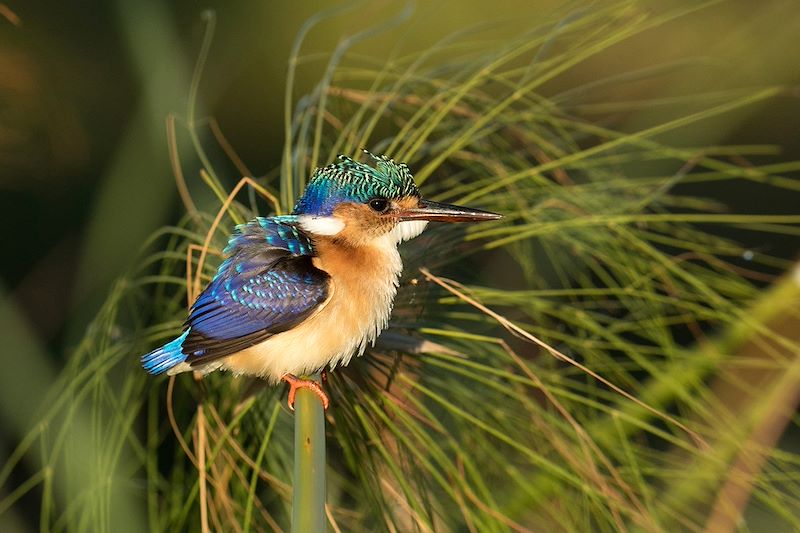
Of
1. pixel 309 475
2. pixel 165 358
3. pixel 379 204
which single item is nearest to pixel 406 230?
pixel 379 204

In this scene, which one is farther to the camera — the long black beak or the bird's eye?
the bird's eye

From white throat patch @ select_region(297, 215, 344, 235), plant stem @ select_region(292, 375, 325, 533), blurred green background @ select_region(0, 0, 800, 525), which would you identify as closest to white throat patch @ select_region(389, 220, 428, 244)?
white throat patch @ select_region(297, 215, 344, 235)

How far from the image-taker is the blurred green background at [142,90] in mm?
2117

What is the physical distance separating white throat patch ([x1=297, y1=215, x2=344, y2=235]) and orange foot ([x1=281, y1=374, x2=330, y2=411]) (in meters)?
0.30

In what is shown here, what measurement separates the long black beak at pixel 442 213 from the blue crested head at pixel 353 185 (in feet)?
0.10

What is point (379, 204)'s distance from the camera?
1858mm

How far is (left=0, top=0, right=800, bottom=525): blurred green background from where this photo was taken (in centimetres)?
212

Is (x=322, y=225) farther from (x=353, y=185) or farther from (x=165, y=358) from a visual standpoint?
(x=165, y=358)

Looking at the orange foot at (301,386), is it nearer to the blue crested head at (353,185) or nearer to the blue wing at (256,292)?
the blue wing at (256,292)

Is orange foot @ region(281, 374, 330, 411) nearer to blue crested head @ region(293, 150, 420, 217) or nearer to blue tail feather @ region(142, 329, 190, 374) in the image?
blue tail feather @ region(142, 329, 190, 374)

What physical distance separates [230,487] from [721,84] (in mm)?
1300

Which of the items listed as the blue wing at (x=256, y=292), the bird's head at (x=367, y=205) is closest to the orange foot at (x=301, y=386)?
the blue wing at (x=256, y=292)

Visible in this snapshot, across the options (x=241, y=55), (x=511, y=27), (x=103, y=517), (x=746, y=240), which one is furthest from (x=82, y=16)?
(x=746, y=240)

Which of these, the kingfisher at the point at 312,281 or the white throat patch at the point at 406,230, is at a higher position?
the white throat patch at the point at 406,230
